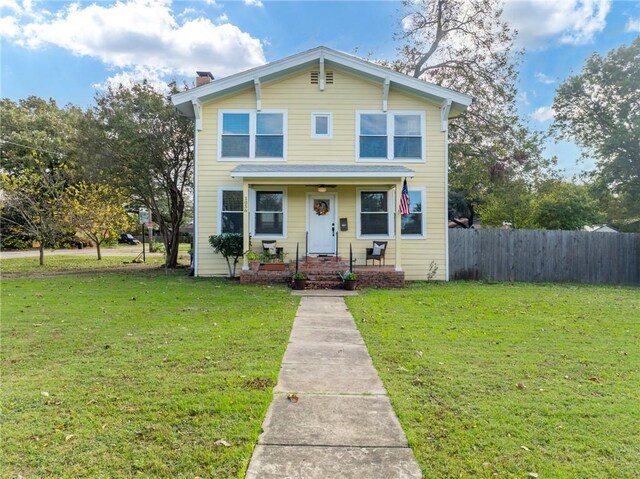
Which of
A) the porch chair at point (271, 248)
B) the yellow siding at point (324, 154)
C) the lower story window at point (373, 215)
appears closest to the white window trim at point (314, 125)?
the yellow siding at point (324, 154)

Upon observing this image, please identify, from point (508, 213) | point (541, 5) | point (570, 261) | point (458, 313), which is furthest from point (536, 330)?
point (508, 213)

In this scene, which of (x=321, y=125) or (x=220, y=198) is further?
(x=321, y=125)

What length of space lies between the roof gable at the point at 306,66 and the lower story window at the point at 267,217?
135 inches

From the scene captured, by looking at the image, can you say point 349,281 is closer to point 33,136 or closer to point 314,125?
point 314,125

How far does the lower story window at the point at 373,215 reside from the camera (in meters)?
12.5

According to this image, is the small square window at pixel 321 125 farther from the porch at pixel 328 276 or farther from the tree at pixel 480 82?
the tree at pixel 480 82

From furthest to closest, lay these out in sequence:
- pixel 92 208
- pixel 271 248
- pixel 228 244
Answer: pixel 92 208 < pixel 271 248 < pixel 228 244

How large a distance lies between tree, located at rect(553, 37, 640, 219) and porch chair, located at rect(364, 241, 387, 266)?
1296 centimetres

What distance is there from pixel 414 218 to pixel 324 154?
3598 mm

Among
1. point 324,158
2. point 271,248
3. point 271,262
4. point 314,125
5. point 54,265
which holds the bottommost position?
point 54,265

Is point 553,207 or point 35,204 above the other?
point 553,207

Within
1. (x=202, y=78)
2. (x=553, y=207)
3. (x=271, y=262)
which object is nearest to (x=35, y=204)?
(x=202, y=78)

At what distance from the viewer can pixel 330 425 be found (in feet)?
9.84

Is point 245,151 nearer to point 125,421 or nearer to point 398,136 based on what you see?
point 398,136
